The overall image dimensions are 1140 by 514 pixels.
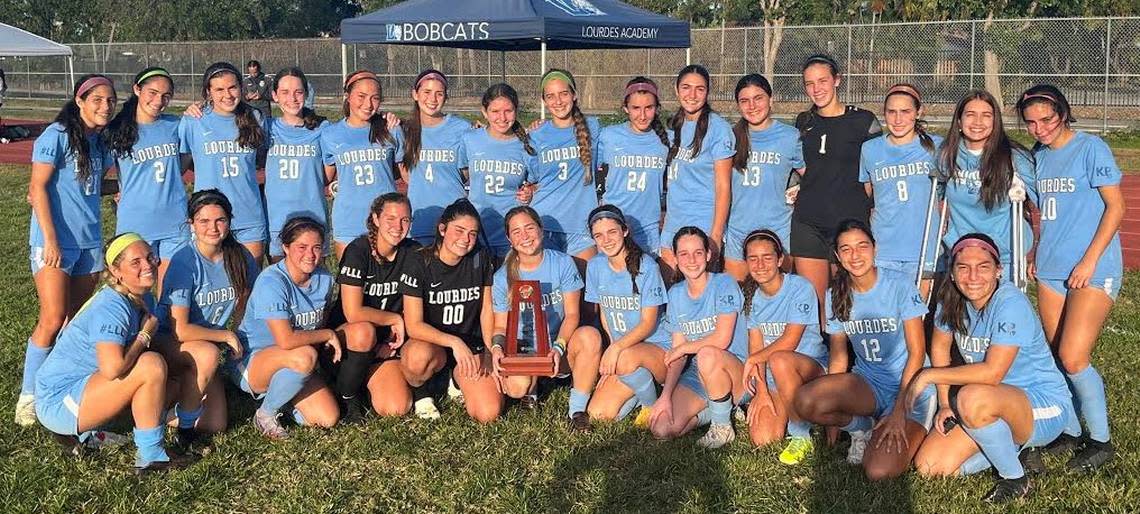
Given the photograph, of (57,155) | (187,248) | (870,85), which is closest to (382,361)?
(187,248)

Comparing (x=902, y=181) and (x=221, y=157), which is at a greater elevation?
(x=221, y=157)

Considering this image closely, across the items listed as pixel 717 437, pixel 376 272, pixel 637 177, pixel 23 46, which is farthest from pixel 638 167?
pixel 23 46

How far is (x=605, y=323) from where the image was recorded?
559cm

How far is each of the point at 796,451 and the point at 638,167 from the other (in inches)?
78.9

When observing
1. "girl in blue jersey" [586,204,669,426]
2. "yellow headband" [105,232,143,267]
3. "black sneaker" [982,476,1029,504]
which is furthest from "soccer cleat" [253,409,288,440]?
"black sneaker" [982,476,1029,504]

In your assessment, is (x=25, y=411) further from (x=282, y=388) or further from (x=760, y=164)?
(x=760, y=164)

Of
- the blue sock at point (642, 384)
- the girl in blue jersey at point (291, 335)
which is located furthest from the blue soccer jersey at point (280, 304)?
the blue sock at point (642, 384)

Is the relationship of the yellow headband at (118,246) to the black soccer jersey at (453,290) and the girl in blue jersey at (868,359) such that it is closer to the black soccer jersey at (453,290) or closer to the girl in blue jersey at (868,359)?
the black soccer jersey at (453,290)

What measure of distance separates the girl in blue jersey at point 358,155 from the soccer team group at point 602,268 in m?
0.02

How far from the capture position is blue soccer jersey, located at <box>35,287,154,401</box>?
4461mm

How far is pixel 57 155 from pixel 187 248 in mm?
866

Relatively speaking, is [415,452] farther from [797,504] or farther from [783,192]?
[783,192]

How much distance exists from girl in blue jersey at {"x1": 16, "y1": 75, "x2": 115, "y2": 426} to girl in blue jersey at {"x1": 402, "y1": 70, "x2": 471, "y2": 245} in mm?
1673

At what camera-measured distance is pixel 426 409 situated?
5.52 m
